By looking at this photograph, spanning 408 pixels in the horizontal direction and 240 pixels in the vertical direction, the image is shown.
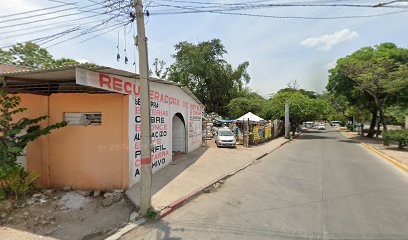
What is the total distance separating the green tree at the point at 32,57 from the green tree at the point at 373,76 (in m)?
27.9

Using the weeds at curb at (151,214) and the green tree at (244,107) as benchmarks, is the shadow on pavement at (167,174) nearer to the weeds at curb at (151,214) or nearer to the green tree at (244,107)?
the weeds at curb at (151,214)

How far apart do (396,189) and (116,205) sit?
8635 millimetres

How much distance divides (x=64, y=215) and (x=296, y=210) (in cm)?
585

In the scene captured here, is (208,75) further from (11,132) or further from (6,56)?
(11,132)

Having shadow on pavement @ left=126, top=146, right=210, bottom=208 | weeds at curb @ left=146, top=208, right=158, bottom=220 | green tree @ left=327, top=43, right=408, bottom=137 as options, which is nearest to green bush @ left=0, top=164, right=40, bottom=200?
shadow on pavement @ left=126, top=146, right=210, bottom=208

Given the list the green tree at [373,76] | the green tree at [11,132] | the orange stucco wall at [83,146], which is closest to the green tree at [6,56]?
the orange stucco wall at [83,146]

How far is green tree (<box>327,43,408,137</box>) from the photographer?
21.9 metres

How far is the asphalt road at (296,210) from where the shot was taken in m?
5.36

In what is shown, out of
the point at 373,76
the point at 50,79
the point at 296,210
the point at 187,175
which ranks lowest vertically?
Answer: the point at 296,210

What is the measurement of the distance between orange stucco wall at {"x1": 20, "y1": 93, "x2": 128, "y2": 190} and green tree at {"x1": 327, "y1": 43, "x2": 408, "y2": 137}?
21650 mm

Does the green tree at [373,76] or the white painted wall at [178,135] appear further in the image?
the green tree at [373,76]

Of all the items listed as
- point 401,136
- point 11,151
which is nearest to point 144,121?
point 11,151

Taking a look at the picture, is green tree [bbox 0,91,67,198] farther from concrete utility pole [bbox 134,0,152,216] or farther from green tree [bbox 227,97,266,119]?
green tree [bbox 227,97,266,119]

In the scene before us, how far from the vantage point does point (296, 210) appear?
21.7 ft
